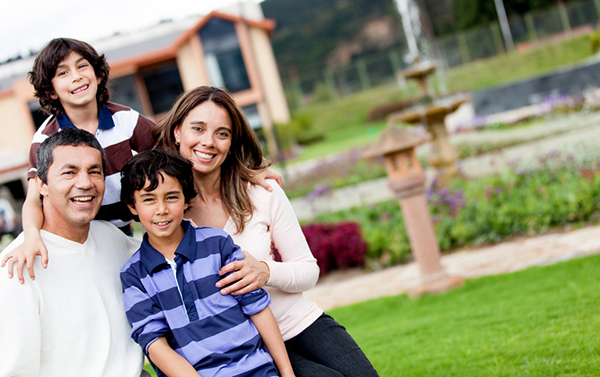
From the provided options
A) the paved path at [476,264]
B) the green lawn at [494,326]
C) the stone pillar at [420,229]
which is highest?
the stone pillar at [420,229]

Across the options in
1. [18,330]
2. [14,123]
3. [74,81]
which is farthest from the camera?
[14,123]

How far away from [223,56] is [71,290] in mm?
25017

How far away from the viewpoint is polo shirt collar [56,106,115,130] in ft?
8.41

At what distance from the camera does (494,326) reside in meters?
4.13

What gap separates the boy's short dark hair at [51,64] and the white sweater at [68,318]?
66 centimetres

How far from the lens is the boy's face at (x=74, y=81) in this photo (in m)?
2.47

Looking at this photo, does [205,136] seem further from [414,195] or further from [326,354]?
[414,195]

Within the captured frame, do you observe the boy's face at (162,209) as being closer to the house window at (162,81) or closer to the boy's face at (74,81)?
the boy's face at (74,81)

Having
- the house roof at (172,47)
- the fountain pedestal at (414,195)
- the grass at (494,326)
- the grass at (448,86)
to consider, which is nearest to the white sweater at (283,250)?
the grass at (494,326)

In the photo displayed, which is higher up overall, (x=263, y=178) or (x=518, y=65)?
(x=518, y=65)

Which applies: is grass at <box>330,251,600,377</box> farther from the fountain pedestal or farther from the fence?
the fence

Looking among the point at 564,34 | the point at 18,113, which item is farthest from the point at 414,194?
the point at 564,34

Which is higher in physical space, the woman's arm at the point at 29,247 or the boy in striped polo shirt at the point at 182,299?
the woman's arm at the point at 29,247

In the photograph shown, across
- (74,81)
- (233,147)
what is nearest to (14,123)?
(74,81)
